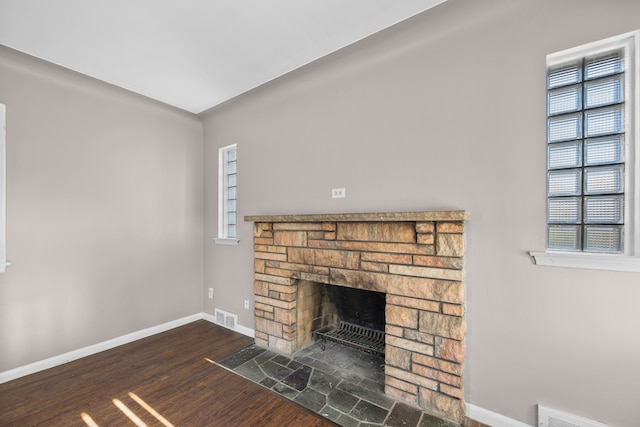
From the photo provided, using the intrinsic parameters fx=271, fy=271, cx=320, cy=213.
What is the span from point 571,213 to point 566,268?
12.5 inches

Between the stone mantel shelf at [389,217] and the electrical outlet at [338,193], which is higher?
the electrical outlet at [338,193]

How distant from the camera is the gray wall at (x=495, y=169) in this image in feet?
4.80

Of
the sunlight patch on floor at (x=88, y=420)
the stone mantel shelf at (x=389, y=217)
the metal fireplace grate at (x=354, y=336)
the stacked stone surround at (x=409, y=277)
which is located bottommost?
the sunlight patch on floor at (x=88, y=420)

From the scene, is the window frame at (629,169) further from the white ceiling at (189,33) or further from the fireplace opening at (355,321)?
the fireplace opening at (355,321)

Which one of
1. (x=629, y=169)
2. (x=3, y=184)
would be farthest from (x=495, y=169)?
(x=3, y=184)

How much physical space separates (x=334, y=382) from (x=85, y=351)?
248cm

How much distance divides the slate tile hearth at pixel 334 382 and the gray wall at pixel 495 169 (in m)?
0.54

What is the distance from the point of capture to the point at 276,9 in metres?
1.82

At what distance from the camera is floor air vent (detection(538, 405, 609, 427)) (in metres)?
1.48

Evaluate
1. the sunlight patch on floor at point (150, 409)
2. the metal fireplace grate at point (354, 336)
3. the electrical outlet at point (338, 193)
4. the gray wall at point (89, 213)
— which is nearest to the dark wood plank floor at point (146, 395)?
the sunlight patch on floor at point (150, 409)

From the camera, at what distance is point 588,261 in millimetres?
1457

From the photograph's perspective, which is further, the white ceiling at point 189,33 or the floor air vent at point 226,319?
the floor air vent at point 226,319

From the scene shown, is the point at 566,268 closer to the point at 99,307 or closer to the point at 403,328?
the point at 403,328

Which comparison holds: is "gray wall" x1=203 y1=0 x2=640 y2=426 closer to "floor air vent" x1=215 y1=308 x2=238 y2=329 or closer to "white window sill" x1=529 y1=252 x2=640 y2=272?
"white window sill" x1=529 y1=252 x2=640 y2=272
